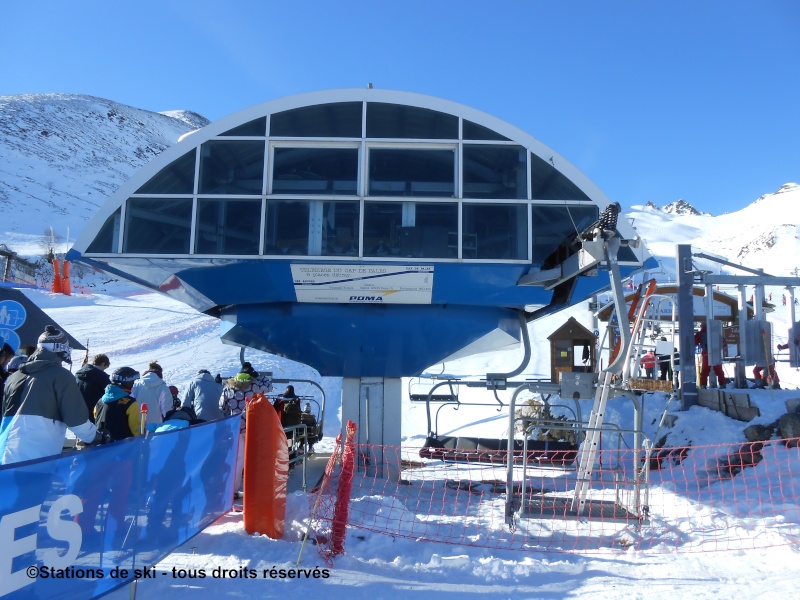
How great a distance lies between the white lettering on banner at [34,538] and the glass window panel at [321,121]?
6.94 meters

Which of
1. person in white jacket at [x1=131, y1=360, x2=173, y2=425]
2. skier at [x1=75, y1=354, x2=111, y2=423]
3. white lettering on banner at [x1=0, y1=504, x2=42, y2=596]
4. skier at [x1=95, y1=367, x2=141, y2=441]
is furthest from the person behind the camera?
person in white jacket at [x1=131, y1=360, x2=173, y2=425]

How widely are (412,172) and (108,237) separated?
14.2 ft

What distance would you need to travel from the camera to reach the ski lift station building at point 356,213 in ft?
31.8

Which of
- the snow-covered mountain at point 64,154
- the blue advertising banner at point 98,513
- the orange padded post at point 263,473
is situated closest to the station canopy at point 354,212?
the orange padded post at point 263,473

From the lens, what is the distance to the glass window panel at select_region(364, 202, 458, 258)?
31.8ft

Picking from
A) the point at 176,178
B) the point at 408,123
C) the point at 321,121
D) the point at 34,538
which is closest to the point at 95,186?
the point at 176,178

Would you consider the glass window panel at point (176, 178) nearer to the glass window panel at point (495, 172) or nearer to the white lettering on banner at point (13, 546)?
the glass window panel at point (495, 172)

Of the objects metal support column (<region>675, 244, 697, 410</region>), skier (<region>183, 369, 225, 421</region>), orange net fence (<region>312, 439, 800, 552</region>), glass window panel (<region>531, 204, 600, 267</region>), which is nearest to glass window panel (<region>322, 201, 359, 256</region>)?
skier (<region>183, 369, 225, 421</region>)

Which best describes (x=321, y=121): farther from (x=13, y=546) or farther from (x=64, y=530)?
(x=13, y=546)

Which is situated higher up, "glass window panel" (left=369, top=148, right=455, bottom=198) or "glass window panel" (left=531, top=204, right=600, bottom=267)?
"glass window panel" (left=369, top=148, right=455, bottom=198)

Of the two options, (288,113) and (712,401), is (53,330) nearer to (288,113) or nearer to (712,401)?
(288,113)

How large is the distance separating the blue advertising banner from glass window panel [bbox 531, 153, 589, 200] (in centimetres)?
602

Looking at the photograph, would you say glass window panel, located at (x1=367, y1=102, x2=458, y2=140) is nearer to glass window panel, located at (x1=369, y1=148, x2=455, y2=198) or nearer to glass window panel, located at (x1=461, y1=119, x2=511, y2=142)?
glass window panel, located at (x1=461, y1=119, x2=511, y2=142)

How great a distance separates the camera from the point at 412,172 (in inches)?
395
